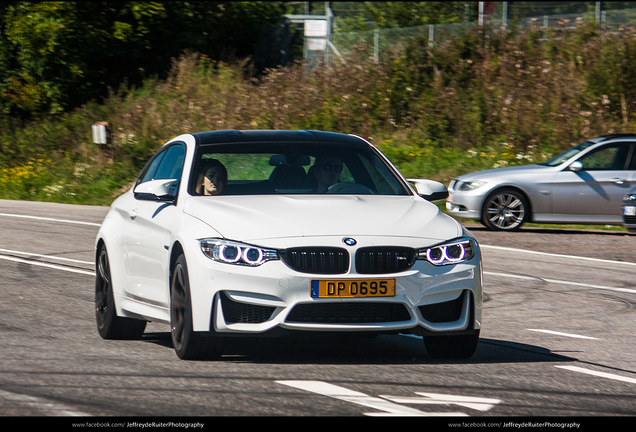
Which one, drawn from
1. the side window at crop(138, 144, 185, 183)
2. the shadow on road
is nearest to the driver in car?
the side window at crop(138, 144, 185, 183)

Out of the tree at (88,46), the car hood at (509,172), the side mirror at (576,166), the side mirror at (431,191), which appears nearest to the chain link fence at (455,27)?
the tree at (88,46)

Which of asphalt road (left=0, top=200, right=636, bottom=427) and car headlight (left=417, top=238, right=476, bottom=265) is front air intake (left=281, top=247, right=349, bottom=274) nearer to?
car headlight (left=417, top=238, right=476, bottom=265)

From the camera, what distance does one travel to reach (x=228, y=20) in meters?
35.8

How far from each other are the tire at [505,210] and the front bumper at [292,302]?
10946 millimetres

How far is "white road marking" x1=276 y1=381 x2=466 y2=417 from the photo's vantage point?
16.2ft

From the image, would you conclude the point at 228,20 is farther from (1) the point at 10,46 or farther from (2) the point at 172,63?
(1) the point at 10,46

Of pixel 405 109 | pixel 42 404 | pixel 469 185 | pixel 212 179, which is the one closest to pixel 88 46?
pixel 405 109

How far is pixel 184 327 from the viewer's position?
248 inches

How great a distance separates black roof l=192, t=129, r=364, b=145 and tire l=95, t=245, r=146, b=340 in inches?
50.4

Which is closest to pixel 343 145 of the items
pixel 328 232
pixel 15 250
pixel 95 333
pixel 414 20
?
pixel 328 232

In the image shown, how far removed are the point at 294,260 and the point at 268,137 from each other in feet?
Answer: 5.82

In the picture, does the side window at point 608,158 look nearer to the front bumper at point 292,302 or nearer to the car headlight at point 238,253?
the front bumper at point 292,302

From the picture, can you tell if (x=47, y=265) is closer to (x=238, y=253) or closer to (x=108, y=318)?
(x=108, y=318)
